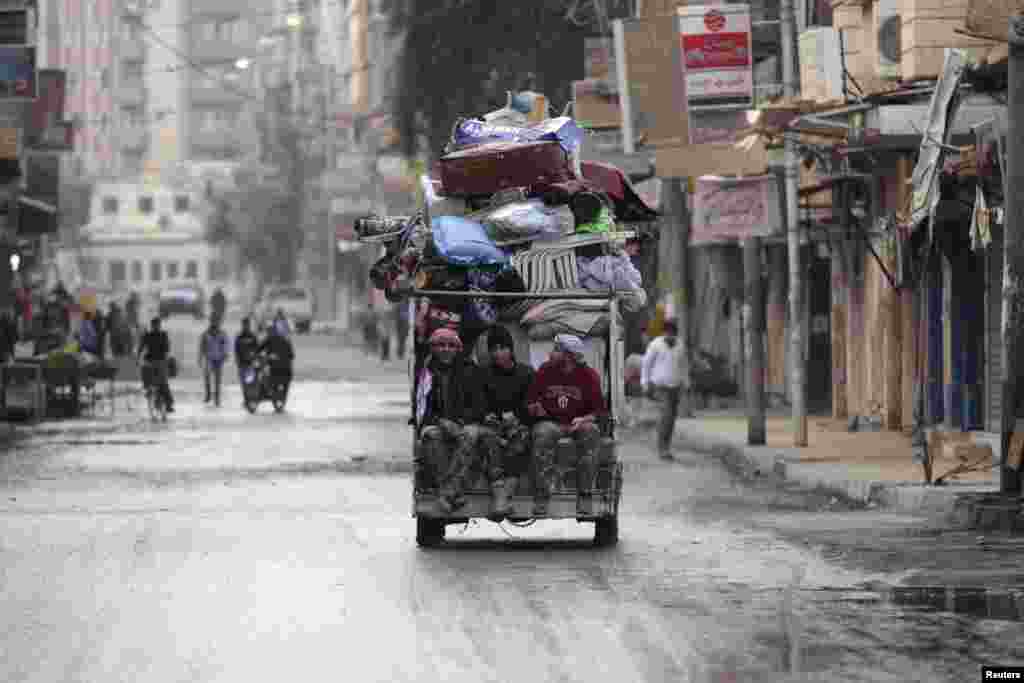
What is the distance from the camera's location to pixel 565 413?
60.0 ft

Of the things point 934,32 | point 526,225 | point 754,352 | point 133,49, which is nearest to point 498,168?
point 526,225

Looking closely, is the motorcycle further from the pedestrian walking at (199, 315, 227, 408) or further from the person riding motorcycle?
the pedestrian walking at (199, 315, 227, 408)

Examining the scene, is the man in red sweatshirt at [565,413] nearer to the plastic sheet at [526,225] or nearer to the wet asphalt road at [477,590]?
the wet asphalt road at [477,590]

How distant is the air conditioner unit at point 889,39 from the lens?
1186 inches

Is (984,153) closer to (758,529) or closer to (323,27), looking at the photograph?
(758,529)

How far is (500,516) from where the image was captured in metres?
18.0

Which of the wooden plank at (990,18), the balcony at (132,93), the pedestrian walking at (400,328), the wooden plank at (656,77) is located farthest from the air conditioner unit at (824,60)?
the balcony at (132,93)

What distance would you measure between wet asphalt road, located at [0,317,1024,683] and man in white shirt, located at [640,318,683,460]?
4.79 metres

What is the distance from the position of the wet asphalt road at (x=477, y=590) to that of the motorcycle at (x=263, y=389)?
17970mm

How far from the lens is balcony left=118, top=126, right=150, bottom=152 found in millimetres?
175712

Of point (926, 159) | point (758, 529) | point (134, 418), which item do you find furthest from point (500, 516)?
point (134, 418)

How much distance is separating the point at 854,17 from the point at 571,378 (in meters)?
17.0

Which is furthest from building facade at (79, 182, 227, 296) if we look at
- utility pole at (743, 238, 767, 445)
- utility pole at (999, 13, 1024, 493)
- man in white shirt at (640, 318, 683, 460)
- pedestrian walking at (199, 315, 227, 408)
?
utility pole at (999, 13, 1024, 493)

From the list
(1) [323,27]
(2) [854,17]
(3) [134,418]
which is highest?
(1) [323,27]
